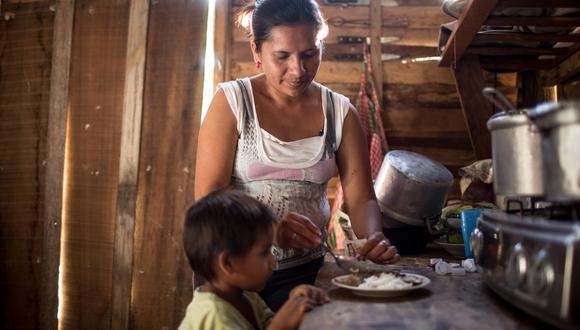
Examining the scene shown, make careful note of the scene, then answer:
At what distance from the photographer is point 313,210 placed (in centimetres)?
211

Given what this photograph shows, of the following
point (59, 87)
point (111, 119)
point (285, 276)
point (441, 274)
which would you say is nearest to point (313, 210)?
point (285, 276)

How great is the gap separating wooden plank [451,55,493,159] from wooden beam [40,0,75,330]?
9.15 ft

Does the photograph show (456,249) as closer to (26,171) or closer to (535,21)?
(535,21)

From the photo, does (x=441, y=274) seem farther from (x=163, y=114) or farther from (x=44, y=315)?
(x=44, y=315)

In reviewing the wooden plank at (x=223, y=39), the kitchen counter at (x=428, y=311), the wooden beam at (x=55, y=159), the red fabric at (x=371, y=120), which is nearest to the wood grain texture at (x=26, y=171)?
the wooden beam at (x=55, y=159)

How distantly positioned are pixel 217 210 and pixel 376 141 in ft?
9.58

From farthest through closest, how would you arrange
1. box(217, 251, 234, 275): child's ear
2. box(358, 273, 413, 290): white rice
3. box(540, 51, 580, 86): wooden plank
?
box(540, 51, 580, 86): wooden plank < box(217, 251, 234, 275): child's ear < box(358, 273, 413, 290): white rice

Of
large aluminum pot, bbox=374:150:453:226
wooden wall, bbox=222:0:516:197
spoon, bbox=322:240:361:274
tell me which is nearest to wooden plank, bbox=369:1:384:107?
wooden wall, bbox=222:0:516:197

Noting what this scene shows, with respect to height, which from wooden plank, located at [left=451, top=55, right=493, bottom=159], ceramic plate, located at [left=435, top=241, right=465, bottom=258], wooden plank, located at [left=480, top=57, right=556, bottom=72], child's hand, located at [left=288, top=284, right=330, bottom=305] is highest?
wooden plank, located at [left=480, top=57, right=556, bottom=72]

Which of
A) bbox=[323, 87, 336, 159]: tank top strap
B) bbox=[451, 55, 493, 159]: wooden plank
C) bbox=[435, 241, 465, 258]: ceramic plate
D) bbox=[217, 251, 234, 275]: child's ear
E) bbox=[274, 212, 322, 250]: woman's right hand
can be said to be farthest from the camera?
bbox=[451, 55, 493, 159]: wooden plank

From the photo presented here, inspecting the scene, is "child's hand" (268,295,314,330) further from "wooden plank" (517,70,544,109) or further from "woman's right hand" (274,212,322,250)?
"wooden plank" (517,70,544,109)

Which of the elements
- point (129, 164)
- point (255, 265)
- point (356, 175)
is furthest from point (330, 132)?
point (129, 164)

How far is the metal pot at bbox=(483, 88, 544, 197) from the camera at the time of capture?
1134 mm

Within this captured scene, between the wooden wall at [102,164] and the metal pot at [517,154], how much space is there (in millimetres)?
2797
